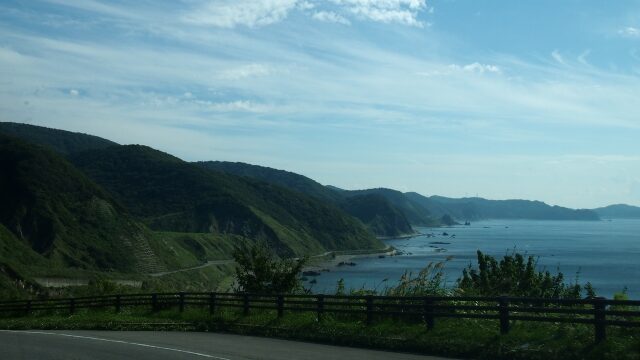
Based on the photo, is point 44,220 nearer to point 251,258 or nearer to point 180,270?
point 180,270

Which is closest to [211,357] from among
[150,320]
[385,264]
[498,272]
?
[150,320]

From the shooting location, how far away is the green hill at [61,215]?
128m

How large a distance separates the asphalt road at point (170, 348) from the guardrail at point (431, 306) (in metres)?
1.93

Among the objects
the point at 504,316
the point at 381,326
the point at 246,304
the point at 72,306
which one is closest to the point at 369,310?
the point at 381,326

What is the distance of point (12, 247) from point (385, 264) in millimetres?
93524

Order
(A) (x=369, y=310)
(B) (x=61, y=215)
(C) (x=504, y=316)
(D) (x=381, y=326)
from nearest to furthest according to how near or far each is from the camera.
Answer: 1. (C) (x=504, y=316)
2. (D) (x=381, y=326)
3. (A) (x=369, y=310)
4. (B) (x=61, y=215)

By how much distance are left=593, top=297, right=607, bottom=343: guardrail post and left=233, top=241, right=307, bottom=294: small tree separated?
18203mm

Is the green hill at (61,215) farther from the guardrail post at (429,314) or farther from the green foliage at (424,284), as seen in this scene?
the guardrail post at (429,314)

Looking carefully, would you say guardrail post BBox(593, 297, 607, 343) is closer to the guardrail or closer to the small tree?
the guardrail

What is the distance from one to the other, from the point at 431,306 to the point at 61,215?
438ft

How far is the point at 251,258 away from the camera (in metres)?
30.9

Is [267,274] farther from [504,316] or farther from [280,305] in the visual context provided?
[504,316]

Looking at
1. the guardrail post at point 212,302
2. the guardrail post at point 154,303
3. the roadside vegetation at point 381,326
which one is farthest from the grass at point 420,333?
the guardrail post at point 154,303

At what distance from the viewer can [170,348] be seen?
15.3 m
